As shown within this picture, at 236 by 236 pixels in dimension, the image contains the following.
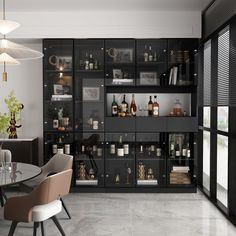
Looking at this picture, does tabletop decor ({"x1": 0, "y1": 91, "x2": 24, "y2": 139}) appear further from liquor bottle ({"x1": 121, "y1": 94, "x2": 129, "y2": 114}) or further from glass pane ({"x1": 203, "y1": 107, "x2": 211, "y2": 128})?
glass pane ({"x1": 203, "y1": 107, "x2": 211, "y2": 128})

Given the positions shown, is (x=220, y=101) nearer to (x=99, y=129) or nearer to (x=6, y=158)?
(x=99, y=129)

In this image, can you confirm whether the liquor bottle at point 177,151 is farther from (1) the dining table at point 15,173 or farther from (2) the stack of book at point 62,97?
(1) the dining table at point 15,173

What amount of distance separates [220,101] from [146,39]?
5.43ft

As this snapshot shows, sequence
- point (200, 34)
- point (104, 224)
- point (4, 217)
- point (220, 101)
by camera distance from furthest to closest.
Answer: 1. point (200, 34)
2. point (220, 101)
3. point (104, 224)
4. point (4, 217)

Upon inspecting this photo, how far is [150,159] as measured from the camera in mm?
5242

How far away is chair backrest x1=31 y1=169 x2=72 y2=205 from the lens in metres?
2.92

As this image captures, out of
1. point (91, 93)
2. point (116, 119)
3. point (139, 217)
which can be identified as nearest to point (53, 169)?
point (139, 217)

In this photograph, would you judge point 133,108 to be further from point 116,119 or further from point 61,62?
point 61,62

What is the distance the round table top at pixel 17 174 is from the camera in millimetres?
3043

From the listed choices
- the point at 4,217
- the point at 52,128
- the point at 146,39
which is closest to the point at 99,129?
the point at 52,128

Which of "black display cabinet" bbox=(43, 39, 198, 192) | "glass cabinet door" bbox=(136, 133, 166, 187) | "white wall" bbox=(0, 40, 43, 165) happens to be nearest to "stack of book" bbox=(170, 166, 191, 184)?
"black display cabinet" bbox=(43, 39, 198, 192)

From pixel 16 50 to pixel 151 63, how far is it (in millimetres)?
2498

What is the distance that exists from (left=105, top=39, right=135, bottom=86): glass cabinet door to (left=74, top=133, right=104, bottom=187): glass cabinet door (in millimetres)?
957

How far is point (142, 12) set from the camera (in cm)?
512
